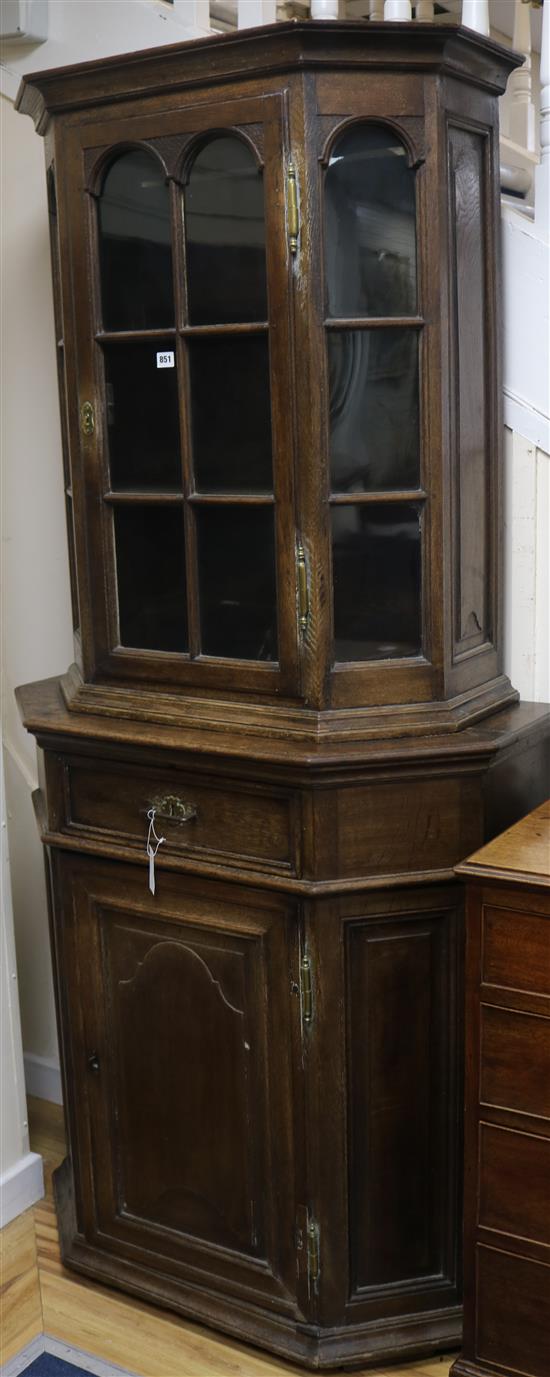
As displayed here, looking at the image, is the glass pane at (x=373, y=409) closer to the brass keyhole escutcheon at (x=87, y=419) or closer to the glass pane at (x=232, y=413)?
the glass pane at (x=232, y=413)

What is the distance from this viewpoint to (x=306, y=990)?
6.27ft

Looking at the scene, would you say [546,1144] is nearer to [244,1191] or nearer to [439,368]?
[244,1191]

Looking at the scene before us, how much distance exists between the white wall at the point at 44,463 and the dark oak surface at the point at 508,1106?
55 cm

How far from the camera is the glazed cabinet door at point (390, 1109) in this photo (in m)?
1.92

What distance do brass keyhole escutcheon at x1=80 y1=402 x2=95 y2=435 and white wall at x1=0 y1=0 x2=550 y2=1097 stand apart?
1.95ft

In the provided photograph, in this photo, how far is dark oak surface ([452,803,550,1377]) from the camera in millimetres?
1648

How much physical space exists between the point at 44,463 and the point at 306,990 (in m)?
1.27

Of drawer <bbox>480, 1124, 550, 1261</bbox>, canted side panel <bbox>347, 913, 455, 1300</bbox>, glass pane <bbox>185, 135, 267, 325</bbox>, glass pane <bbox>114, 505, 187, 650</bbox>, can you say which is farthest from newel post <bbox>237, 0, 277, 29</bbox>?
drawer <bbox>480, 1124, 550, 1261</bbox>

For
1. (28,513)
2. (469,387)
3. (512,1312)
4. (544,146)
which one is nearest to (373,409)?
(469,387)

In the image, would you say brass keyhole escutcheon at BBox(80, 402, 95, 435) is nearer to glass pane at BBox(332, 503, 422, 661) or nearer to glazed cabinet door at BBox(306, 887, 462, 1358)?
glass pane at BBox(332, 503, 422, 661)

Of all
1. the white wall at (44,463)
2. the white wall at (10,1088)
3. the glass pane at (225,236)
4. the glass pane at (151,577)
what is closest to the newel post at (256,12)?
the white wall at (44,463)

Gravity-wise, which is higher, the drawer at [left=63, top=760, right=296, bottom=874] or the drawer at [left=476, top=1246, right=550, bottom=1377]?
the drawer at [left=63, top=760, right=296, bottom=874]

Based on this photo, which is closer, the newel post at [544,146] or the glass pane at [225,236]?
the glass pane at [225,236]

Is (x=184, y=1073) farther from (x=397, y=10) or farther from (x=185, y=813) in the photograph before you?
(x=397, y=10)
